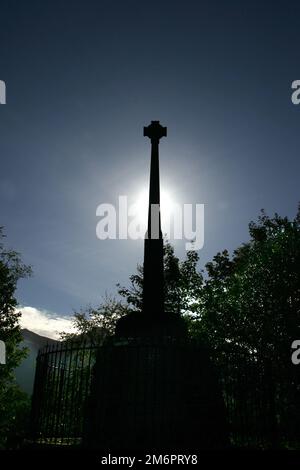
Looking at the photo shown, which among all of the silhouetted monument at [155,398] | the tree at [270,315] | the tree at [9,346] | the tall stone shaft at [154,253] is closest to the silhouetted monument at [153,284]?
the tall stone shaft at [154,253]

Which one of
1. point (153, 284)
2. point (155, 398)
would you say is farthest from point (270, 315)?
point (155, 398)

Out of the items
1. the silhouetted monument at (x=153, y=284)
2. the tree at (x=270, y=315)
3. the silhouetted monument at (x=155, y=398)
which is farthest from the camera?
the tree at (x=270, y=315)

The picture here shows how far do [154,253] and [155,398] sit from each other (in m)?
4.98

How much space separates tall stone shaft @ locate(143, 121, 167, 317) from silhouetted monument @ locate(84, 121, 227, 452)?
1.75m

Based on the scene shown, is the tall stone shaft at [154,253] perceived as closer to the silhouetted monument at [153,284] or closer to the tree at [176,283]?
the silhouetted monument at [153,284]

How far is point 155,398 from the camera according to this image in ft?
26.6

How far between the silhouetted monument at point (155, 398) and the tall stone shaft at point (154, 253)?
68.9 inches

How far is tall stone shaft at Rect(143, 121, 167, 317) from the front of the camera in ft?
37.0

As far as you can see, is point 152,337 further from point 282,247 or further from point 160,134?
point 282,247

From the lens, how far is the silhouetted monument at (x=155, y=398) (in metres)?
8.02

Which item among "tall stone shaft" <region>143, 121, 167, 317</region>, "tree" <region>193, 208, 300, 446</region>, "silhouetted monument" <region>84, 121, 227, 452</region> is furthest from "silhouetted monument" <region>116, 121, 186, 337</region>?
"tree" <region>193, 208, 300, 446</region>

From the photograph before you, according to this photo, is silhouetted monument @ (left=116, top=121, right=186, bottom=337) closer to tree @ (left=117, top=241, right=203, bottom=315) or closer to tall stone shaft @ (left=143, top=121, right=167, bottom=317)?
tall stone shaft @ (left=143, top=121, right=167, bottom=317)
